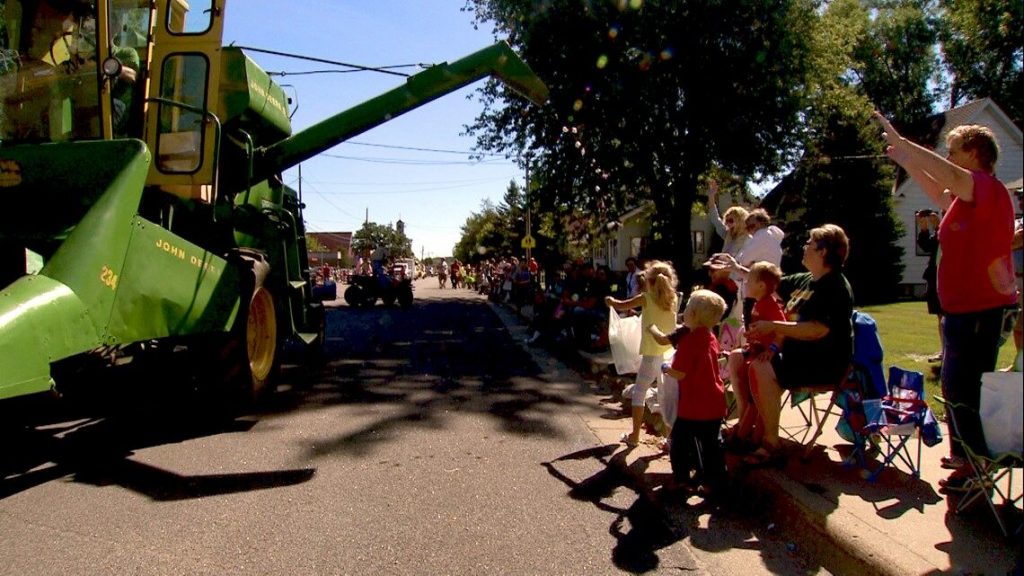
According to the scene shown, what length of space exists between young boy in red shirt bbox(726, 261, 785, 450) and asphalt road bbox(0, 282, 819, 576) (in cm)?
91

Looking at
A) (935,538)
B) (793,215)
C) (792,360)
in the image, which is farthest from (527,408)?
(793,215)

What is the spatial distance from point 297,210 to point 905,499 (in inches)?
340

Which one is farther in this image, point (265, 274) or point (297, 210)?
point (297, 210)

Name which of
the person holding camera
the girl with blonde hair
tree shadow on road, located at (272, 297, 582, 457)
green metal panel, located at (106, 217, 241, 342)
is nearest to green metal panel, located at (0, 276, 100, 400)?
green metal panel, located at (106, 217, 241, 342)

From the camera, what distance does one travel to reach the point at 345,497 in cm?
498

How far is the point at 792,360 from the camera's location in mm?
5027

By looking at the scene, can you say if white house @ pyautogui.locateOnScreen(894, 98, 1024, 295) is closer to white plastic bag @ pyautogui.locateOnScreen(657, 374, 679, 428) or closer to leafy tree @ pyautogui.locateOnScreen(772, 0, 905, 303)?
leafy tree @ pyautogui.locateOnScreen(772, 0, 905, 303)

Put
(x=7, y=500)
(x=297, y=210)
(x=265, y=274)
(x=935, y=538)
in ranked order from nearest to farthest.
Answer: (x=935, y=538)
(x=7, y=500)
(x=265, y=274)
(x=297, y=210)

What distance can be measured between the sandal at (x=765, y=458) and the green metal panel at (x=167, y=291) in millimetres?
4125

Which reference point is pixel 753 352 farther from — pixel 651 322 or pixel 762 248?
pixel 762 248

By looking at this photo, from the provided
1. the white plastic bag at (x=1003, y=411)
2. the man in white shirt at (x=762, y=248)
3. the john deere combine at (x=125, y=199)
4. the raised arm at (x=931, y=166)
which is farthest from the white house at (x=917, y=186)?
the white plastic bag at (x=1003, y=411)

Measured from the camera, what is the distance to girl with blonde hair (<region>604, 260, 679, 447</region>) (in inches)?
246

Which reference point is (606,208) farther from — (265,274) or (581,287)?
(265,274)

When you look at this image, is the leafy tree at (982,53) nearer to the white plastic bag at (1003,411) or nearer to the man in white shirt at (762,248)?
the man in white shirt at (762,248)
